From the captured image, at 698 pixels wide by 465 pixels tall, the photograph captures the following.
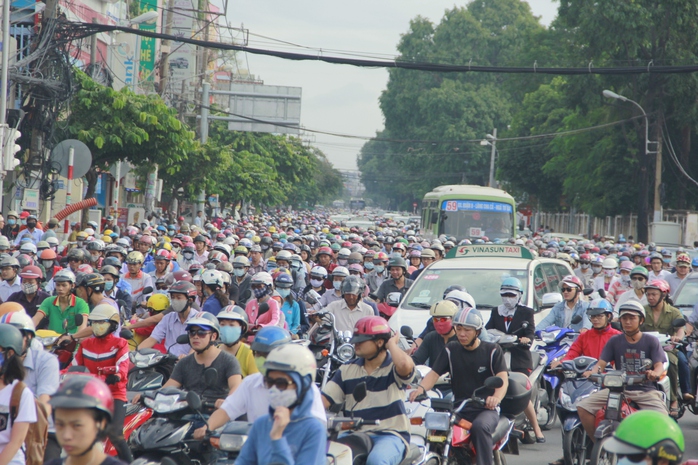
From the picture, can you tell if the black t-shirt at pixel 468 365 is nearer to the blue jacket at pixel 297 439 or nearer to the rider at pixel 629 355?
the rider at pixel 629 355

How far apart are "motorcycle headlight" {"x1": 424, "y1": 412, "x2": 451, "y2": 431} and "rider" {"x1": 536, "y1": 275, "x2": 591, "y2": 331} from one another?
479cm

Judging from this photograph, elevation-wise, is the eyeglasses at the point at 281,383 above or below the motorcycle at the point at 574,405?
above

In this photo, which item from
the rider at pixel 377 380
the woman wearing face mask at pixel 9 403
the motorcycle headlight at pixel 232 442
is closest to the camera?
the woman wearing face mask at pixel 9 403

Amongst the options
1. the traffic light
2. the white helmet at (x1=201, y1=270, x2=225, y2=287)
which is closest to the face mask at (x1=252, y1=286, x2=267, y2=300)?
the white helmet at (x1=201, y1=270, x2=225, y2=287)

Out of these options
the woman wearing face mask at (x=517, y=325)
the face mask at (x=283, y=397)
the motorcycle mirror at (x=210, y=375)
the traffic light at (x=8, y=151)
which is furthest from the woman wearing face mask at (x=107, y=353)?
the traffic light at (x=8, y=151)

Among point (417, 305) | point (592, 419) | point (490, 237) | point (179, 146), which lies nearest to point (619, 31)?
point (490, 237)

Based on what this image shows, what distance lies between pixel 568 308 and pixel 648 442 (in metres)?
7.78

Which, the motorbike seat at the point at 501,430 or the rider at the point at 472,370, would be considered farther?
the motorbike seat at the point at 501,430

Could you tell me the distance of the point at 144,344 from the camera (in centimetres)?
927

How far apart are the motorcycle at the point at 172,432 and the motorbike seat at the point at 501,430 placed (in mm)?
2022

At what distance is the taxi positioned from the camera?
12.2m

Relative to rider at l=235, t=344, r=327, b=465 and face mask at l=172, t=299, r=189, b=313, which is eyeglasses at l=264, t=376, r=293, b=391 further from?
face mask at l=172, t=299, r=189, b=313

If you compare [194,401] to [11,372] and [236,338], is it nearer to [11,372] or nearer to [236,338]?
[11,372]

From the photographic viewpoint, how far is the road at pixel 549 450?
9617 mm
